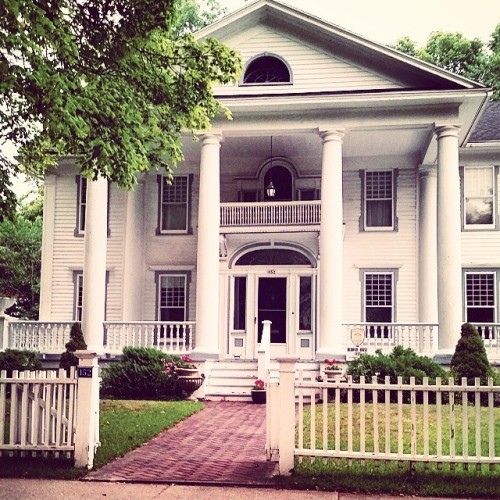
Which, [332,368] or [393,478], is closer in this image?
[393,478]

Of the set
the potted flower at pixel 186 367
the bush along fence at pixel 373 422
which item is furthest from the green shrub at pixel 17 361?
the bush along fence at pixel 373 422

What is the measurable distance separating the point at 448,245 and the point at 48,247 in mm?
12889

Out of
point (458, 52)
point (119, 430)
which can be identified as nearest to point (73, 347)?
point (119, 430)

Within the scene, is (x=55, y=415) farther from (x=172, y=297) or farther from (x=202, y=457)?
(x=172, y=297)

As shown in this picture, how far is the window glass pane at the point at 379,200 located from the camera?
2198 centimetres

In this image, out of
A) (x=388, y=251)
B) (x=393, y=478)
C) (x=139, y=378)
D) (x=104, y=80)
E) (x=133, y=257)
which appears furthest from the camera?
(x=133, y=257)

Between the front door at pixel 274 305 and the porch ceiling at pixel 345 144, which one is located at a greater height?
the porch ceiling at pixel 345 144

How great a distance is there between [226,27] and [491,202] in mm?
9595

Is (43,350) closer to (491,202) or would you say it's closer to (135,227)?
(135,227)

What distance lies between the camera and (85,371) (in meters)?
8.75

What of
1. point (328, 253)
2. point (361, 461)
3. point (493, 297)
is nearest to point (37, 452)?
point (361, 461)

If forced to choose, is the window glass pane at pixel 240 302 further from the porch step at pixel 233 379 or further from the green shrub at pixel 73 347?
the green shrub at pixel 73 347

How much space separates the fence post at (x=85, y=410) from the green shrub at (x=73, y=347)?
906cm

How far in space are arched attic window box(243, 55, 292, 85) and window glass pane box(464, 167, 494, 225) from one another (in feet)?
21.8
